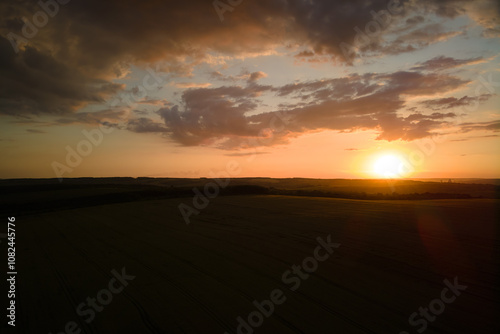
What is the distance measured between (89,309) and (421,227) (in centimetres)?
933

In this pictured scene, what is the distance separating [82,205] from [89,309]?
18062mm

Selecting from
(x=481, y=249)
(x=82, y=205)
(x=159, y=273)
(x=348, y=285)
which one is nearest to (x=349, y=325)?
(x=348, y=285)

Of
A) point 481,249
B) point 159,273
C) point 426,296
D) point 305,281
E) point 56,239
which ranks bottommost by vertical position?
point 56,239

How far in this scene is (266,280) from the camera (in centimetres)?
536

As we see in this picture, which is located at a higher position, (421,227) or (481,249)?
(421,227)

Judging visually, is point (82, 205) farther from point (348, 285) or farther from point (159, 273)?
point (348, 285)

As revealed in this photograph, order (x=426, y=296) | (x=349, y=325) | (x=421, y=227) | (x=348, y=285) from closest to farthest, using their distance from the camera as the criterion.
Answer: (x=349, y=325)
(x=426, y=296)
(x=348, y=285)
(x=421, y=227)

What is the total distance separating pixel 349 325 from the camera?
12.3ft

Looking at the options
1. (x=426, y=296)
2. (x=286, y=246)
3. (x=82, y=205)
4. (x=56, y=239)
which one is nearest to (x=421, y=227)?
(x=286, y=246)

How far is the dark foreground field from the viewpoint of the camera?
392 cm

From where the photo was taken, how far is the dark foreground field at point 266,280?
12.9ft

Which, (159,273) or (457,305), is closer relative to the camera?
(457,305)

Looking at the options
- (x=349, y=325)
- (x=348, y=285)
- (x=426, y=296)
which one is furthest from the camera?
(x=348, y=285)

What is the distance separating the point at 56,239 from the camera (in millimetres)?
9539
